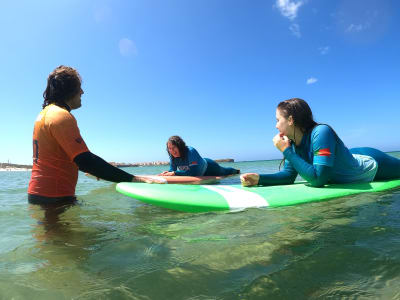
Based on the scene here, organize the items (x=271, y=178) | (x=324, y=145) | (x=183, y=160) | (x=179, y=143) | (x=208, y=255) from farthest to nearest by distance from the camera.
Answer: (x=183, y=160) < (x=179, y=143) < (x=271, y=178) < (x=324, y=145) < (x=208, y=255)

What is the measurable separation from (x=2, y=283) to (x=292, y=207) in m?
2.19

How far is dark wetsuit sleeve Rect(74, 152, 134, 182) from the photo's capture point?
195 cm

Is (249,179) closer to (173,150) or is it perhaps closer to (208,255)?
(208,255)

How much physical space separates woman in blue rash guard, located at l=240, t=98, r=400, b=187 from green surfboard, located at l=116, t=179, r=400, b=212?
0.49ft

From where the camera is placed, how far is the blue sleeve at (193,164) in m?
5.64

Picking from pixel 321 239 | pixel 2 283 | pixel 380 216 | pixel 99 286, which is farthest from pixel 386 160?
pixel 2 283

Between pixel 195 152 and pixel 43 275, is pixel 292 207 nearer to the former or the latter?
pixel 43 275

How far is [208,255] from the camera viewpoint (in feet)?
4.38

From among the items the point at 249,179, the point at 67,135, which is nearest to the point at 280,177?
→ the point at 249,179

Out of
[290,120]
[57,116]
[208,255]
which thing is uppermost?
[290,120]

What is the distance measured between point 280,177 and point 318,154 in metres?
0.87

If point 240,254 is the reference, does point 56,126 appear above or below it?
above

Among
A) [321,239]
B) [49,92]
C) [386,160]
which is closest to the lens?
[321,239]

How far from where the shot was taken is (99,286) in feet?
3.42
